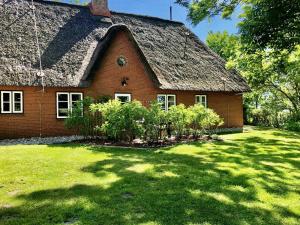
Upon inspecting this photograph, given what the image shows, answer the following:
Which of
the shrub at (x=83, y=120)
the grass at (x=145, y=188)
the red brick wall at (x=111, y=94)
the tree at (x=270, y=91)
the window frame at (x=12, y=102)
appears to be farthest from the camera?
the tree at (x=270, y=91)

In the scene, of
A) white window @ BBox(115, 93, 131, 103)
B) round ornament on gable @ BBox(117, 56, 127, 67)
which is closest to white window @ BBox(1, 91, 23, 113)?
white window @ BBox(115, 93, 131, 103)

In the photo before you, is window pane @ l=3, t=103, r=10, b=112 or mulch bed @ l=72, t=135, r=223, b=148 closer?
mulch bed @ l=72, t=135, r=223, b=148

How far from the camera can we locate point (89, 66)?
2011 centimetres

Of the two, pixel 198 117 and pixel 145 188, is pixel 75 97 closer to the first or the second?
pixel 198 117

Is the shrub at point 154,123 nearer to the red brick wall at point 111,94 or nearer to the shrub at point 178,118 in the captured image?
the shrub at point 178,118

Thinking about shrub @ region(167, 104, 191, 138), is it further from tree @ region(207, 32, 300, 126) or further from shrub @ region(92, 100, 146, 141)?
tree @ region(207, 32, 300, 126)

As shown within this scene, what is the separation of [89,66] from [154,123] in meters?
6.59

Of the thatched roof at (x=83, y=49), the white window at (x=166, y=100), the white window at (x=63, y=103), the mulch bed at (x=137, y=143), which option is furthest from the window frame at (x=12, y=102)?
the white window at (x=166, y=100)

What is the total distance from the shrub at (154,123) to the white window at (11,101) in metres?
7.35

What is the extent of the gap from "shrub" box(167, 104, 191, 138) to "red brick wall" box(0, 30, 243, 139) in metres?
5.03

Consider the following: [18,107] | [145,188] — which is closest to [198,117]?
[18,107]

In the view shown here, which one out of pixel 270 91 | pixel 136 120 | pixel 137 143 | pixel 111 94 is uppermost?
pixel 270 91

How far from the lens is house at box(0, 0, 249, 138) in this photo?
729 inches

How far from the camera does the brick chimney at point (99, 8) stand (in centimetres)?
2525
